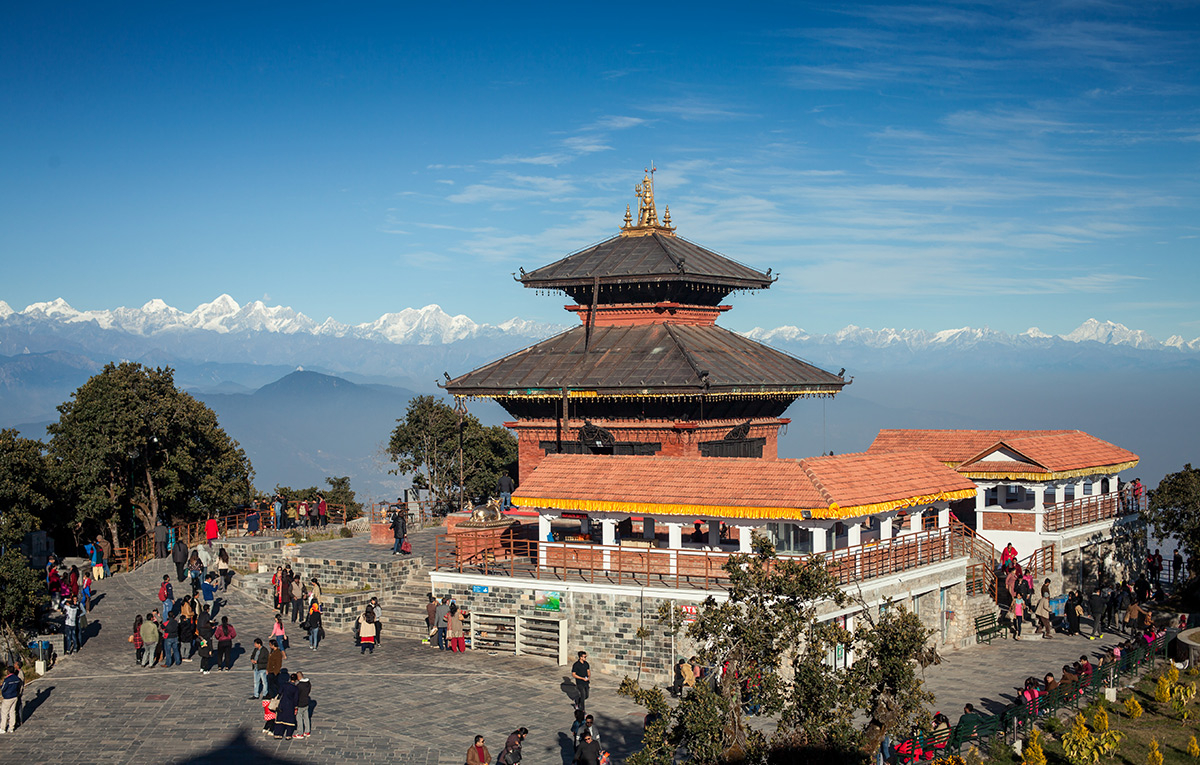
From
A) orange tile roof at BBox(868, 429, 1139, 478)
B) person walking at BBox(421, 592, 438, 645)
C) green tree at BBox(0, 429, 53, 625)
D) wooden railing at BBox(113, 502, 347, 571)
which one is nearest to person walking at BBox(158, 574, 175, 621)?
green tree at BBox(0, 429, 53, 625)

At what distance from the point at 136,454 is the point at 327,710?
2484 cm

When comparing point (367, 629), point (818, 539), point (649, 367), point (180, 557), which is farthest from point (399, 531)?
point (818, 539)

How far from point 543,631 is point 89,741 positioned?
10.9 m

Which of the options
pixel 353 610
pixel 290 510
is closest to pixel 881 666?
pixel 353 610

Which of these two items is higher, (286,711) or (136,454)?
(136,454)

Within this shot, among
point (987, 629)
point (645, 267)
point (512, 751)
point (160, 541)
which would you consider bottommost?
point (512, 751)

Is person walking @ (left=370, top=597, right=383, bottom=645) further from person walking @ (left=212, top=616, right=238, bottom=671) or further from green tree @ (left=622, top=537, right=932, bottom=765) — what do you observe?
green tree @ (left=622, top=537, right=932, bottom=765)

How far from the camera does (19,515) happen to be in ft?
112

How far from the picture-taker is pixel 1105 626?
3612 centimetres

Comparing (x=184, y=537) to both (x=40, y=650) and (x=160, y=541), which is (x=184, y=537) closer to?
(x=160, y=541)

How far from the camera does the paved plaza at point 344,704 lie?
72.0 ft

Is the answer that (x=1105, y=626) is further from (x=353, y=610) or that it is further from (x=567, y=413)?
(x=353, y=610)

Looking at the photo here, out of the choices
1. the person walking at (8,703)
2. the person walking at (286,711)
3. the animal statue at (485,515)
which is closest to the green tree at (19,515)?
the person walking at (8,703)

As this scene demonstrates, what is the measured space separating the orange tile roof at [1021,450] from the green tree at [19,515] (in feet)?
93.4
